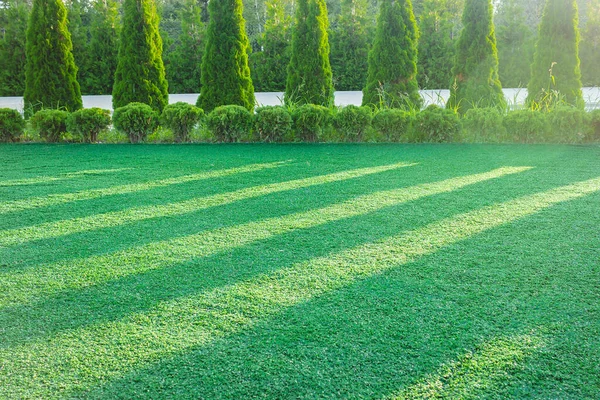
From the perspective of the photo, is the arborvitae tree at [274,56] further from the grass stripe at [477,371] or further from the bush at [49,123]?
the grass stripe at [477,371]

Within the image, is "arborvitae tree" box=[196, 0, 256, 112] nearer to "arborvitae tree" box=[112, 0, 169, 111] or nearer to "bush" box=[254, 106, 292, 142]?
"arborvitae tree" box=[112, 0, 169, 111]

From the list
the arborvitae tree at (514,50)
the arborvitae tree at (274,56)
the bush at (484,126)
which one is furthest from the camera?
the arborvitae tree at (274,56)

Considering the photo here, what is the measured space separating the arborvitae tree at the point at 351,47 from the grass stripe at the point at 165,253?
10.1m

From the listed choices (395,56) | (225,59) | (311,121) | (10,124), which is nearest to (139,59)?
(225,59)

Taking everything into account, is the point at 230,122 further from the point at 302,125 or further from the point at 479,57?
the point at 479,57

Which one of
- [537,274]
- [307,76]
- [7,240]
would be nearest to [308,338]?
[537,274]

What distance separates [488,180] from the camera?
5.32m

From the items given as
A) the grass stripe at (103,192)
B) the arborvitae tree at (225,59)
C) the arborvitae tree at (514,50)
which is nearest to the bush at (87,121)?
the arborvitae tree at (225,59)

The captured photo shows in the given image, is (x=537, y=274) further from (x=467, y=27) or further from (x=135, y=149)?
(x=467, y=27)

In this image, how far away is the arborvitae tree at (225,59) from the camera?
1012 cm

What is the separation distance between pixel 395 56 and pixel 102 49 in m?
8.87

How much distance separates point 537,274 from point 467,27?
26.4 feet

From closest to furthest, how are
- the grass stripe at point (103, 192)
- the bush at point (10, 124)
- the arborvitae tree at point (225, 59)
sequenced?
1. the grass stripe at point (103, 192)
2. the bush at point (10, 124)
3. the arborvitae tree at point (225, 59)

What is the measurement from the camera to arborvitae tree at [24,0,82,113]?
10289 mm
